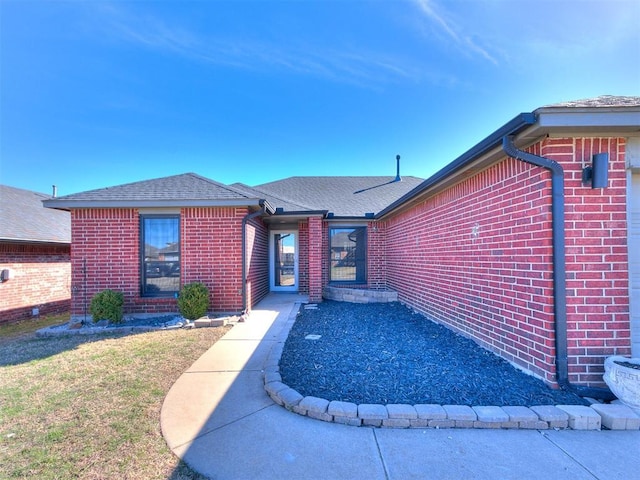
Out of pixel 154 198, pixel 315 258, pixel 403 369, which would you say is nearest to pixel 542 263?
pixel 403 369

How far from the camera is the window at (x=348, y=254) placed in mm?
9875

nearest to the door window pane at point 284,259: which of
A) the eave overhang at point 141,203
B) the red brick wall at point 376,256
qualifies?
the red brick wall at point 376,256

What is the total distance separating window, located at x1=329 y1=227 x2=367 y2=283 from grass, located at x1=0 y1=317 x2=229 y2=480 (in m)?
5.26

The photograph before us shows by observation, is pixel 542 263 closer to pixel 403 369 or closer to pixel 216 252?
pixel 403 369

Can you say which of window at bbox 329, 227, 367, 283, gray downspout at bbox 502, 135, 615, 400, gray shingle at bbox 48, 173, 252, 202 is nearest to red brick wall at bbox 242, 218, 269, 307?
gray shingle at bbox 48, 173, 252, 202

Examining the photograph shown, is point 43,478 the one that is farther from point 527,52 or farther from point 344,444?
point 527,52

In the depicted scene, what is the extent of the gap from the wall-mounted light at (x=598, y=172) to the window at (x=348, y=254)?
6.97 m

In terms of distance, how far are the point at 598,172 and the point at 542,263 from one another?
3.49 feet

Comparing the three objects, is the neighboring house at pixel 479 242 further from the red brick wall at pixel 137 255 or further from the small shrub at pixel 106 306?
the small shrub at pixel 106 306

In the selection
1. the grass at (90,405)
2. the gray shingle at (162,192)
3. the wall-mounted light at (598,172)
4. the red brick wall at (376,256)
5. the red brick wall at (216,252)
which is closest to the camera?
the grass at (90,405)

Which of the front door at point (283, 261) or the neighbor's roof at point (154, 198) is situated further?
the front door at point (283, 261)

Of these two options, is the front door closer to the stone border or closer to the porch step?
the porch step

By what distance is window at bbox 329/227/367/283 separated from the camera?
9.88 meters

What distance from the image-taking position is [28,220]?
8875mm
